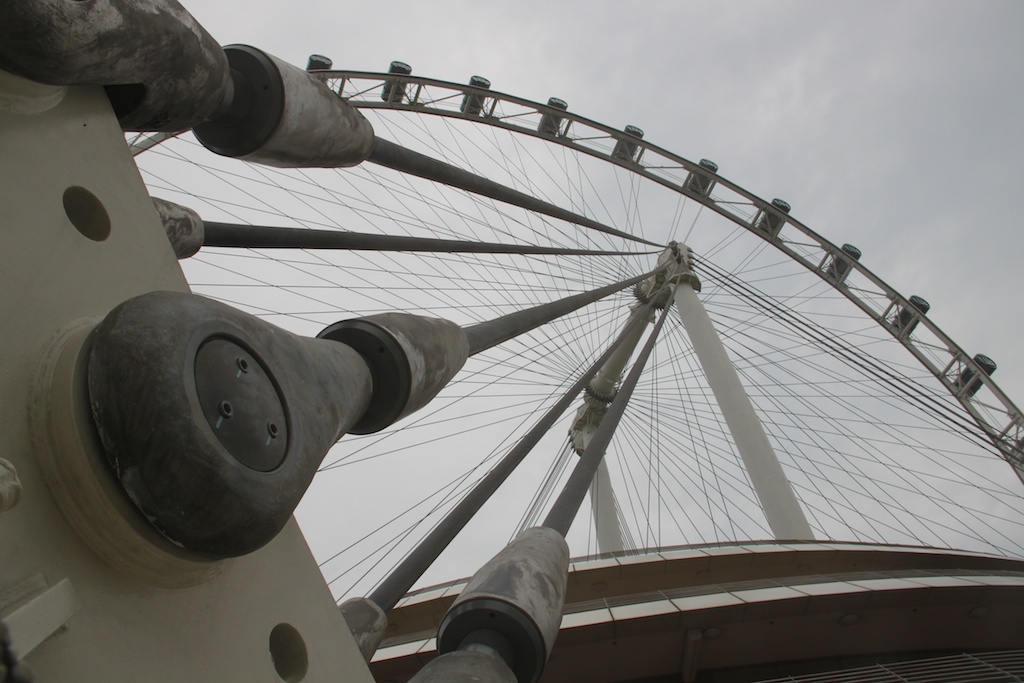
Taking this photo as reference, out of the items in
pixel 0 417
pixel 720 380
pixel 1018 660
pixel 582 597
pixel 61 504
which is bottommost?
pixel 582 597

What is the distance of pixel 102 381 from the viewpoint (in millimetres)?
2361

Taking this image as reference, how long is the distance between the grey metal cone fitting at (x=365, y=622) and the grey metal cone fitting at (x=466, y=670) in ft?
3.55

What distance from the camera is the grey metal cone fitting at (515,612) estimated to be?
12.0ft

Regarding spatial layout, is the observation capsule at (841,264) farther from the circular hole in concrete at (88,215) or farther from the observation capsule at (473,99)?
the circular hole in concrete at (88,215)

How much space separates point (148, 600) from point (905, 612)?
12327 millimetres

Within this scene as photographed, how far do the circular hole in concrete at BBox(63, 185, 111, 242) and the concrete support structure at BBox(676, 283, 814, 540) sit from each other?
14885mm

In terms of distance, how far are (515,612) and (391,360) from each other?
58.7 inches

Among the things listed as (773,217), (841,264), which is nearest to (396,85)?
(773,217)

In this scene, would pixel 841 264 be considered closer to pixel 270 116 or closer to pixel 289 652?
pixel 270 116

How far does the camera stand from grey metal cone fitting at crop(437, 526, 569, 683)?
3.66 m

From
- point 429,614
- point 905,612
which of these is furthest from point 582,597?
point 905,612

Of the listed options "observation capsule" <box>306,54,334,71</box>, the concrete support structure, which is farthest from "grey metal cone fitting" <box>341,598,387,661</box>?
"observation capsule" <box>306,54,334,71</box>

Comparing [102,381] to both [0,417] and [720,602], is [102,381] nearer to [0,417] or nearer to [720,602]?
[0,417]

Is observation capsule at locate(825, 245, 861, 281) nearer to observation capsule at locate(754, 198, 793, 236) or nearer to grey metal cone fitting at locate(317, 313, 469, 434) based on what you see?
observation capsule at locate(754, 198, 793, 236)
